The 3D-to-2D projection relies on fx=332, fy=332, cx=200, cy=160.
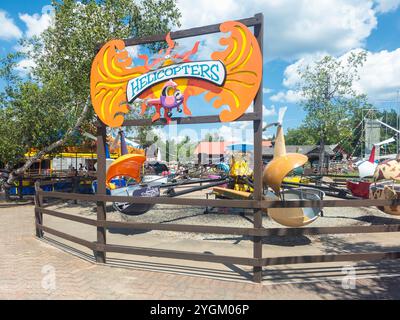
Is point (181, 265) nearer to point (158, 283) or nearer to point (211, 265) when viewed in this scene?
point (211, 265)

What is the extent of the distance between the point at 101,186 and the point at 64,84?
986cm

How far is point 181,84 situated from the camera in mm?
5836

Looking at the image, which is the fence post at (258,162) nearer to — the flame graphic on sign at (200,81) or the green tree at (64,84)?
the flame graphic on sign at (200,81)

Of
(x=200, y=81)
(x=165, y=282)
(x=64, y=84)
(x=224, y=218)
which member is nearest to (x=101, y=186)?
(x=165, y=282)

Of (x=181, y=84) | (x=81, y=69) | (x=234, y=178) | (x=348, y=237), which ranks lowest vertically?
(x=348, y=237)

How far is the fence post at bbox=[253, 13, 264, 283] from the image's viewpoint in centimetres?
497

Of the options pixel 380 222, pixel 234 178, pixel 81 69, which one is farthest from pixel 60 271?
pixel 81 69

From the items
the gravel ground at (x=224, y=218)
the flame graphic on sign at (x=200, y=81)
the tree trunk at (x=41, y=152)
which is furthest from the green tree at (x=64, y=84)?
the flame graphic on sign at (x=200, y=81)

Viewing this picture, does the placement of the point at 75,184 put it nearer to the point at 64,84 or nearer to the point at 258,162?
the point at 64,84

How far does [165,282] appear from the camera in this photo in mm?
4941

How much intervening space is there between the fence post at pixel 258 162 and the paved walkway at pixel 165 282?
413 millimetres

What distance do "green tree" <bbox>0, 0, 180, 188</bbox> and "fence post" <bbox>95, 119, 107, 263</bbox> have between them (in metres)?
8.79
